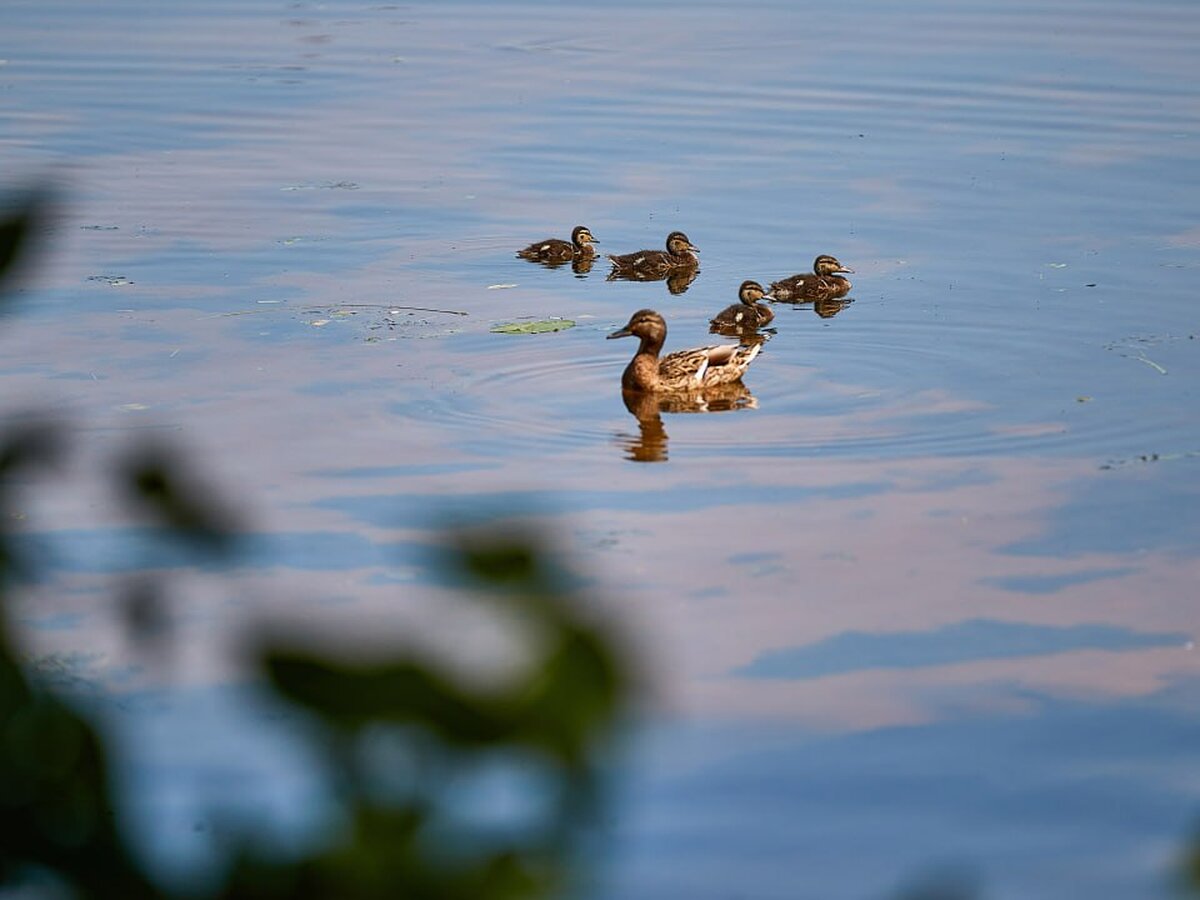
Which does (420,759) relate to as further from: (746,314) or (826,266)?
(826,266)

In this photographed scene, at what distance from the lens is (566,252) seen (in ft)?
38.1

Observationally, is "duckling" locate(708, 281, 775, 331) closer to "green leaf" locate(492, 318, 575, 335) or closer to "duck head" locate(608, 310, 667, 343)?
"duck head" locate(608, 310, 667, 343)

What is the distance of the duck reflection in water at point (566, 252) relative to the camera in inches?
456

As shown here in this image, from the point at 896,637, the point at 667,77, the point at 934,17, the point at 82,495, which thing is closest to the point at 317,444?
the point at 82,495

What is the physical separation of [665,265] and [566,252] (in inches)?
25.2

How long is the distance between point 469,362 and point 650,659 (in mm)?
8474

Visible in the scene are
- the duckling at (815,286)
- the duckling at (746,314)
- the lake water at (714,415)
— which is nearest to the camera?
the lake water at (714,415)

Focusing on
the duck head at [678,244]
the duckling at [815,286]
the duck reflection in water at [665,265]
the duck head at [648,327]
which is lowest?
the duck reflection in water at [665,265]

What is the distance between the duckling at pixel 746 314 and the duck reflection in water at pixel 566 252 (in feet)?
4.34

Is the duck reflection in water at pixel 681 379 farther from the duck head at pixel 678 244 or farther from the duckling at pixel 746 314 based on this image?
the duck head at pixel 678 244

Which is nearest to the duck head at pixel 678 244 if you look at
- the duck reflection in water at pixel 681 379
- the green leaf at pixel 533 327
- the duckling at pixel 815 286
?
the duckling at pixel 815 286

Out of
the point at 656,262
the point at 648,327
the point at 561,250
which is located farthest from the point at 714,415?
the point at 561,250

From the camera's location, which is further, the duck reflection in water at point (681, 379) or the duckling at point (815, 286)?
the duckling at point (815, 286)

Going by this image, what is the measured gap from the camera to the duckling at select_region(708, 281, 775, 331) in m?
10.2
